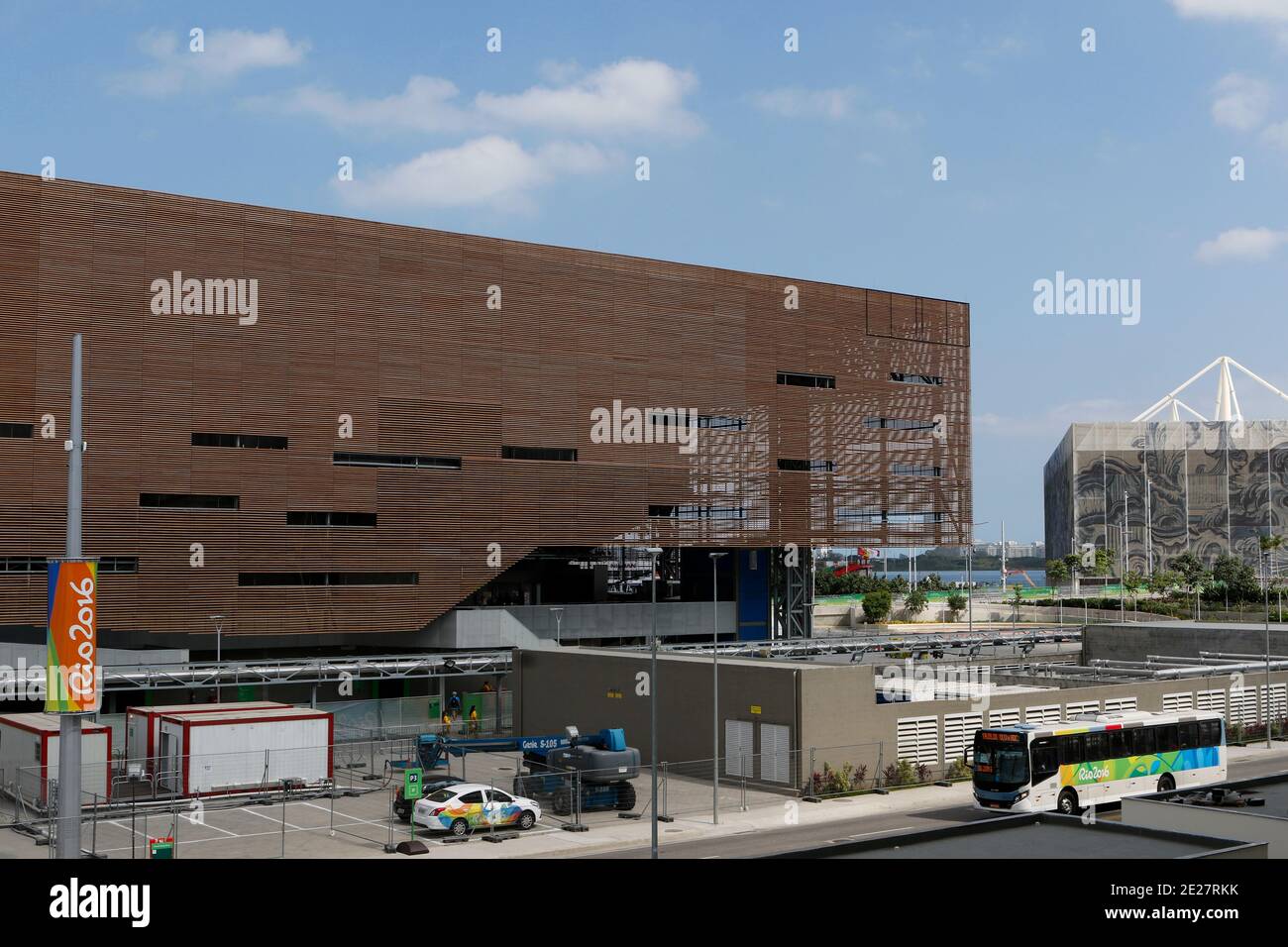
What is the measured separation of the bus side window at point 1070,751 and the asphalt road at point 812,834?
181 cm

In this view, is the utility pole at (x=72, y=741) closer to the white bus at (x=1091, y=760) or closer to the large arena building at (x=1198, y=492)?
the white bus at (x=1091, y=760)

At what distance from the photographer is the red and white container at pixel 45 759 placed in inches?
1543

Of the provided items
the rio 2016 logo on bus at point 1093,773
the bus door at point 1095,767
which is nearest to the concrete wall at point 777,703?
the bus door at point 1095,767

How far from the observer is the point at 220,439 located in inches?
2514

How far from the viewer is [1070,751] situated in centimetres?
3662

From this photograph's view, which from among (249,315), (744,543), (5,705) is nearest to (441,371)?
(249,315)

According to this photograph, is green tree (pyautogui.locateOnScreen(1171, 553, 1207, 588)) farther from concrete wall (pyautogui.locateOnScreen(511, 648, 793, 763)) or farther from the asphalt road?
the asphalt road

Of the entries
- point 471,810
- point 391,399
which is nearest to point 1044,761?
point 471,810

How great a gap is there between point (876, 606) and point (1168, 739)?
97371mm

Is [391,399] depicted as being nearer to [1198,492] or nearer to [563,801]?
[563,801]

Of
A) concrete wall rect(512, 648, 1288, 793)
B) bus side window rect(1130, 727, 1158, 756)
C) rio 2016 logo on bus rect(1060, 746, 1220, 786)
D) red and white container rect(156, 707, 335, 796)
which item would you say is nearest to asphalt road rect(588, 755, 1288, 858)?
rio 2016 logo on bus rect(1060, 746, 1220, 786)

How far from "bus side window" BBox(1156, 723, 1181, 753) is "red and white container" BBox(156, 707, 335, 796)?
92.1 ft
